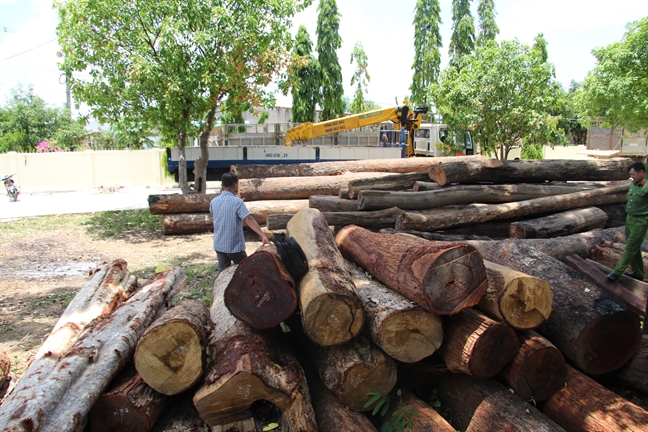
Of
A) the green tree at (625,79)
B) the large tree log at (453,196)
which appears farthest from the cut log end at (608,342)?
the green tree at (625,79)

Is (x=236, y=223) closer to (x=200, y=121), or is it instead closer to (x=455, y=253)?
(x=455, y=253)

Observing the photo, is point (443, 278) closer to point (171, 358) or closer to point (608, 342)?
point (608, 342)

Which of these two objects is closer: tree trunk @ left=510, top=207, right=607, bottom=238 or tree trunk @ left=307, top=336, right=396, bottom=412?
tree trunk @ left=307, top=336, right=396, bottom=412

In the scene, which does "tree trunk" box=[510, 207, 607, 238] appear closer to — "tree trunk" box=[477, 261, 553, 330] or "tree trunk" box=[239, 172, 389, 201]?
"tree trunk" box=[477, 261, 553, 330]

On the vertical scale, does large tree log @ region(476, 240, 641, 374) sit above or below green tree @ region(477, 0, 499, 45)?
below

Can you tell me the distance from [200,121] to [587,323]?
11554mm

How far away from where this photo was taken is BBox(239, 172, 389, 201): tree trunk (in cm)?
1030

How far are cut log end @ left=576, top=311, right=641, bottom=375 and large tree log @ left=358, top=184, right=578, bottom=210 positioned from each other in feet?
13.0

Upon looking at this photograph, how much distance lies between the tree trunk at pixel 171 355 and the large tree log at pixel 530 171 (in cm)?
553

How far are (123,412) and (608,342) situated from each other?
3.62 m

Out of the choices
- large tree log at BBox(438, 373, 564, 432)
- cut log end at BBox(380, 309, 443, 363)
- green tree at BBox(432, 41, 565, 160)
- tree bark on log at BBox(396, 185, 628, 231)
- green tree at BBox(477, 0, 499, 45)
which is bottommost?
large tree log at BBox(438, 373, 564, 432)

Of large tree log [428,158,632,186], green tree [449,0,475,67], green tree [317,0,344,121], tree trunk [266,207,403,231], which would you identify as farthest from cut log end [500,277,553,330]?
green tree [449,0,475,67]

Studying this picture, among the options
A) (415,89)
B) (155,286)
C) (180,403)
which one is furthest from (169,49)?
(415,89)

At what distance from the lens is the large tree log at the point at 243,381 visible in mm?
3000
